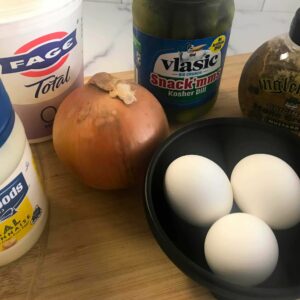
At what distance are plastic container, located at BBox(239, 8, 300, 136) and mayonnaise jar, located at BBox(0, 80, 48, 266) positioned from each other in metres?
0.34

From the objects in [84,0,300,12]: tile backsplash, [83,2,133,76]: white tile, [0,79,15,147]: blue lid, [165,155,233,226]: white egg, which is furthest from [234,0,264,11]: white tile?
[0,79,15,147]: blue lid

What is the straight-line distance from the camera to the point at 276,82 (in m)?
0.57

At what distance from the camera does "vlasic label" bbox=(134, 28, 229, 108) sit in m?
0.56

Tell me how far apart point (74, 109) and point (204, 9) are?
0.21 metres

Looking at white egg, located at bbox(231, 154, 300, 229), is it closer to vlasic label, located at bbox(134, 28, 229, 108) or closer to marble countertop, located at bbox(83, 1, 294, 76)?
vlasic label, located at bbox(134, 28, 229, 108)

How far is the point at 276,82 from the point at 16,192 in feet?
1.25

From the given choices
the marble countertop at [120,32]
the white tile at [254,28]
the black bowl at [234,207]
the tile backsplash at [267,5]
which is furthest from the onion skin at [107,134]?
the tile backsplash at [267,5]

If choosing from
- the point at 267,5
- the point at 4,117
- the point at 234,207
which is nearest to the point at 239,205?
the point at 234,207

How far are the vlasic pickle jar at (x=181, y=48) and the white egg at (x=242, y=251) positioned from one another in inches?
9.9

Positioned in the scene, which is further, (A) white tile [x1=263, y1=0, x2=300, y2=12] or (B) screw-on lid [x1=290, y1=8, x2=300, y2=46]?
(A) white tile [x1=263, y1=0, x2=300, y2=12]

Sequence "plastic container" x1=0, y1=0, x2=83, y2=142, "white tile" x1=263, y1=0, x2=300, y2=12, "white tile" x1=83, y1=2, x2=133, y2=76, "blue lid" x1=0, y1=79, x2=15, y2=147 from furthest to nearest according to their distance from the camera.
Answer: "white tile" x1=263, y1=0, x2=300, y2=12 < "white tile" x1=83, y1=2, x2=133, y2=76 < "plastic container" x1=0, y1=0, x2=83, y2=142 < "blue lid" x1=0, y1=79, x2=15, y2=147

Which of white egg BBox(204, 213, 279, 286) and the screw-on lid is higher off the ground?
the screw-on lid

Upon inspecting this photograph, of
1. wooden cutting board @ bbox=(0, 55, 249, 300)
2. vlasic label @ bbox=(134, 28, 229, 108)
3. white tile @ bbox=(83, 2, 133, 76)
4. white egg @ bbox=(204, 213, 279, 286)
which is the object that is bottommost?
wooden cutting board @ bbox=(0, 55, 249, 300)

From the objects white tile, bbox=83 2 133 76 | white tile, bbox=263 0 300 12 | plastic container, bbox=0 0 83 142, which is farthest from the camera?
white tile, bbox=263 0 300 12
